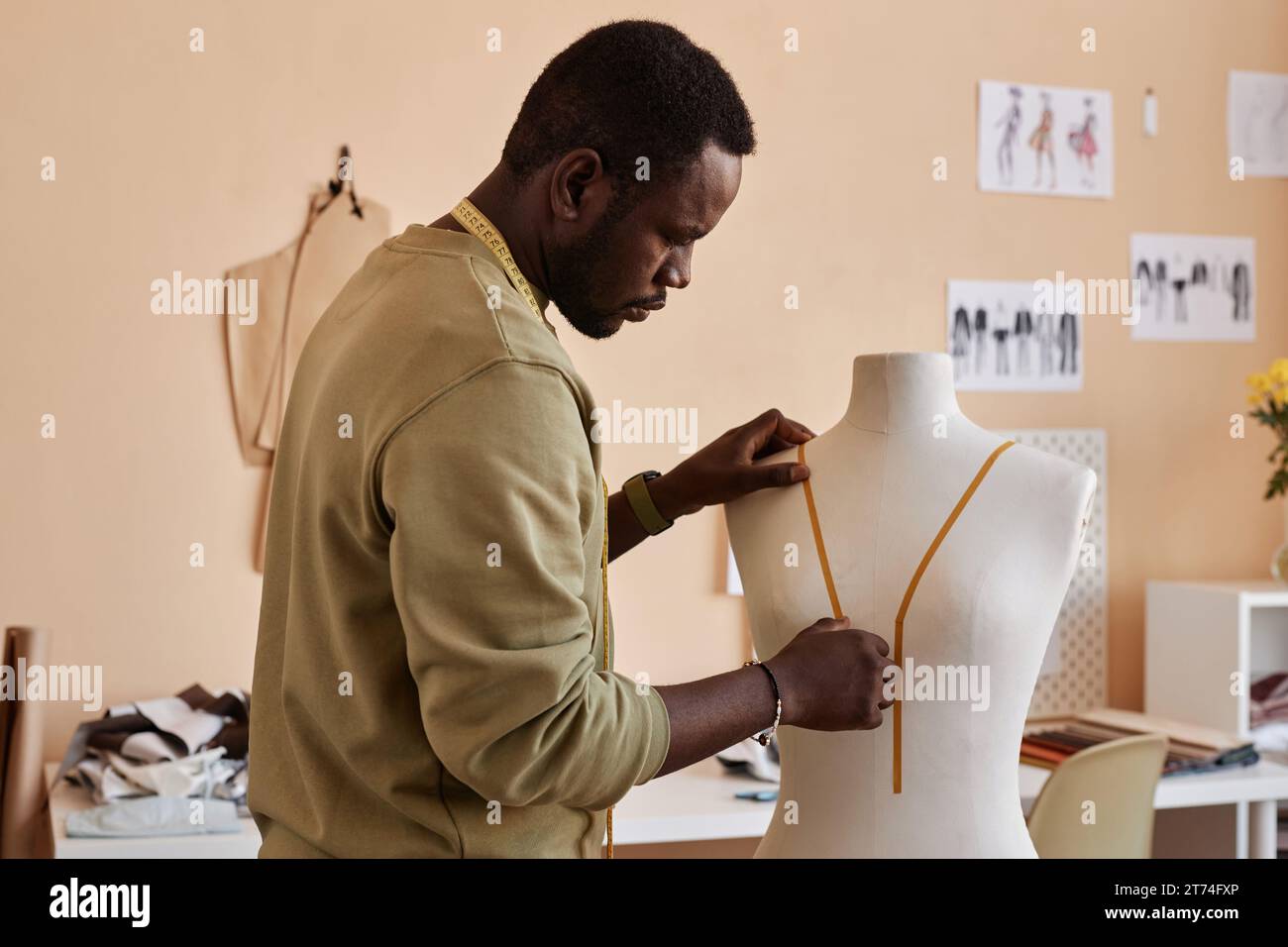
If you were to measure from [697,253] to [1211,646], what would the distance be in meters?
1.47

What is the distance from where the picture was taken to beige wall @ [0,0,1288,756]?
2.62 meters

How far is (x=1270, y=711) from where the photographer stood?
10.2ft

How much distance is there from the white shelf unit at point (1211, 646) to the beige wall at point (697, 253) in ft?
0.39

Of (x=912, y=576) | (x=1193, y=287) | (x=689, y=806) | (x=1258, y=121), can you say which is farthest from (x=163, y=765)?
(x=1258, y=121)

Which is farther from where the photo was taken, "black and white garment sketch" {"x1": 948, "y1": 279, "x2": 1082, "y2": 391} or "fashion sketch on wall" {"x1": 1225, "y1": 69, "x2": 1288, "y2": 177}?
"fashion sketch on wall" {"x1": 1225, "y1": 69, "x2": 1288, "y2": 177}

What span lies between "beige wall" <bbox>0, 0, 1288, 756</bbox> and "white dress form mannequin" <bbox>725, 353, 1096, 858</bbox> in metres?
1.42

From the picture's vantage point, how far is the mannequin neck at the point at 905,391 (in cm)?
154

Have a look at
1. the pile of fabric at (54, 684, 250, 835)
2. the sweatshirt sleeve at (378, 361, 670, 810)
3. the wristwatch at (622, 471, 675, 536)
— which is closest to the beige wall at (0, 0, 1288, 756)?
the pile of fabric at (54, 684, 250, 835)

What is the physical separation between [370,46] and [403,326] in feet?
6.18

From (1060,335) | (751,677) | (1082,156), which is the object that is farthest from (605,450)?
(751,677)

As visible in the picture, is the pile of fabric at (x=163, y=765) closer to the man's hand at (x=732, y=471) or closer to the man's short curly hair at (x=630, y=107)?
the man's hand at (x=732, y=471)

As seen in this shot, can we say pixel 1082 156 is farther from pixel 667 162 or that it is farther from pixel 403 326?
pixel 403 326

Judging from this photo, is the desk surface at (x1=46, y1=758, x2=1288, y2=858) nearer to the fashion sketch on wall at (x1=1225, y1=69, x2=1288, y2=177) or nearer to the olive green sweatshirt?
the olive green sweatshirt

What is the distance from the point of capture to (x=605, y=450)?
2.92m
